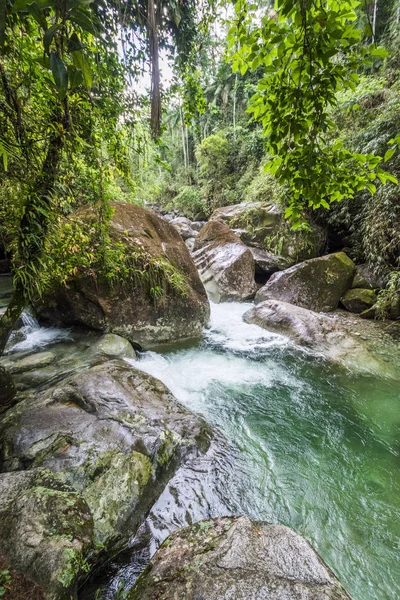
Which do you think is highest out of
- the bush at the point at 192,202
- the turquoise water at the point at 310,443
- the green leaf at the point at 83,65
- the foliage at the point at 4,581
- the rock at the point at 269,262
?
the bush at the point at 192,202

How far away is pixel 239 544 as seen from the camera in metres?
1.55

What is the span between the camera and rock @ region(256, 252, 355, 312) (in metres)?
7.00

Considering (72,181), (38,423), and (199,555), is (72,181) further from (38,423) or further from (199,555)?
(199,555)

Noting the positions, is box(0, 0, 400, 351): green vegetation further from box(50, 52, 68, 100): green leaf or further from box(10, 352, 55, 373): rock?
box(10, 352, 55, 373): rock

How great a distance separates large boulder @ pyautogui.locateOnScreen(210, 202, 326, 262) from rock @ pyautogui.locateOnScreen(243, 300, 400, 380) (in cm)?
298

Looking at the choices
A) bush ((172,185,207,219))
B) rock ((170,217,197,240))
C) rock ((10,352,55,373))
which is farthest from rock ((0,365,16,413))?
bush ((172,185,207,219))

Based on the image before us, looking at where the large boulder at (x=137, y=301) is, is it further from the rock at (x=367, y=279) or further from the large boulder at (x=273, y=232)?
the rock at (x=367, y=279)

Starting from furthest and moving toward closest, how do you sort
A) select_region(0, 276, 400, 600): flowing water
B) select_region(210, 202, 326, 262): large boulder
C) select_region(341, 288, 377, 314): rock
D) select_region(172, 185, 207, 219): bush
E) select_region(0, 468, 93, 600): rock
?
select_region(172, 185, 207, 219): bush, select_region(210, 202, 326, 262): large boulder, select_region(341, 288, 377, 314): rock, select_region(0, 276, 400, 600): flowing water, select_region(0, 468, 93, 600): rock

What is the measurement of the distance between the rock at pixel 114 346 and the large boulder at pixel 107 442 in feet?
2.96

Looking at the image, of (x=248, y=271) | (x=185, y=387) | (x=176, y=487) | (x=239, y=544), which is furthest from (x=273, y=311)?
(x=239, y=544)

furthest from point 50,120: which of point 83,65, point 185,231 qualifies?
point 185,231

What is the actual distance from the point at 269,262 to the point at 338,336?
4150mm

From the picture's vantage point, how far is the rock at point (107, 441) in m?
1.95

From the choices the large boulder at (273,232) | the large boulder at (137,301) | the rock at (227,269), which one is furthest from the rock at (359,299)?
the large boulder at (137,301)
